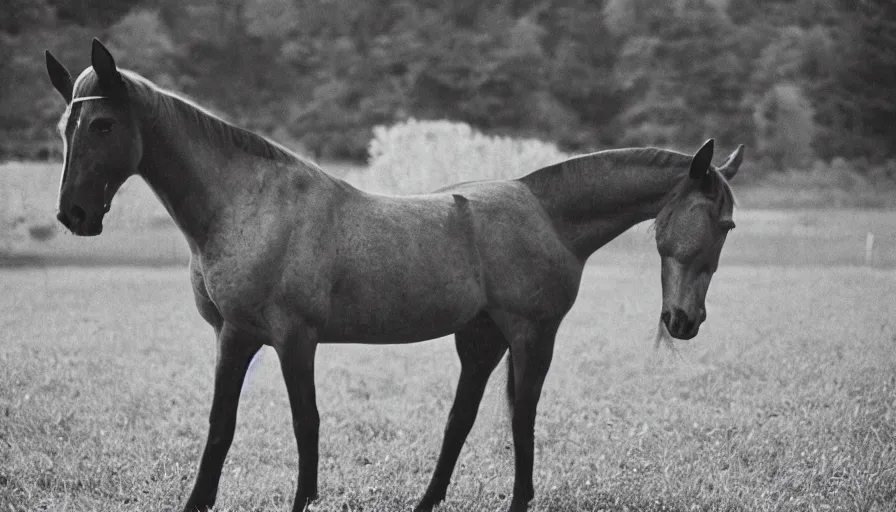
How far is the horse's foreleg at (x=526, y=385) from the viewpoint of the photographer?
3654 millimetres

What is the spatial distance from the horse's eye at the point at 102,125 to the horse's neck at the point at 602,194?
2037 mm

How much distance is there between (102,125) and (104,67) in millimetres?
226

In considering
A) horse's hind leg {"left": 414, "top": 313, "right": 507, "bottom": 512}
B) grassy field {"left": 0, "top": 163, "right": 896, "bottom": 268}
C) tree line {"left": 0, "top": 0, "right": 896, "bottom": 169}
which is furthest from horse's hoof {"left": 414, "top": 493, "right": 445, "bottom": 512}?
tree line {"left": 0, "top": 0, "right": 896, "bottom": 169}

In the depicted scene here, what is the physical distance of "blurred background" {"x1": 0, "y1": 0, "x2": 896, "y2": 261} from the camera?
29.8 meters

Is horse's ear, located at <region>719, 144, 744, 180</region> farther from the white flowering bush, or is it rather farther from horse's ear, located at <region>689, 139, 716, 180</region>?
the white flowering bush

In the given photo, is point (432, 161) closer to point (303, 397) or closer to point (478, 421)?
point (478, 421)

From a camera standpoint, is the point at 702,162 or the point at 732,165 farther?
the point at 732,165

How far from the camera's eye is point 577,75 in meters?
37.9

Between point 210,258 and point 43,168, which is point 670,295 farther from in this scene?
point 43,168

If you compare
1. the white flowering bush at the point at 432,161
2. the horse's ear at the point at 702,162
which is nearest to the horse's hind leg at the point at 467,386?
the horse's ear at the point at 702,162

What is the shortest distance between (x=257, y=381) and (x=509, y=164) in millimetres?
13244

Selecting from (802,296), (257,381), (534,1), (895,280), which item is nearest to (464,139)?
(802,296)

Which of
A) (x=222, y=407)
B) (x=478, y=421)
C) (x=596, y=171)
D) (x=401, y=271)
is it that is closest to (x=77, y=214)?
(x=222, y=407)

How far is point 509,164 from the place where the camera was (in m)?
19.8
